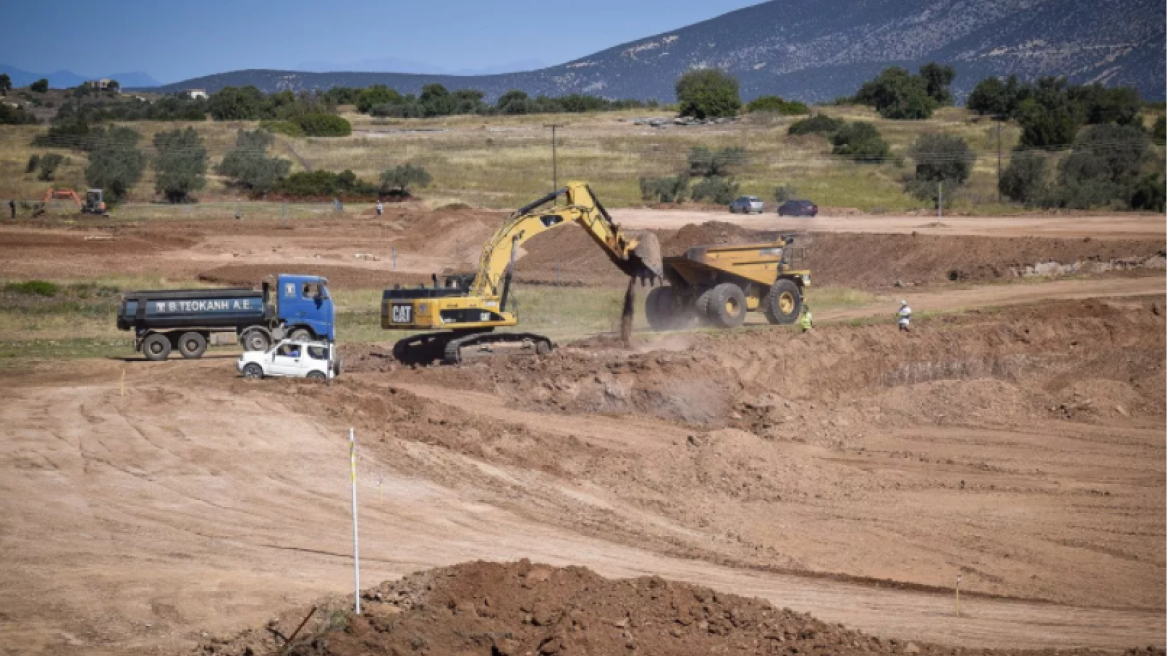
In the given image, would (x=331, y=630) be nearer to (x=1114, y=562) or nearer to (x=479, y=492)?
(x=479, y=492)

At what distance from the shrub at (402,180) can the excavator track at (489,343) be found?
5356 centimetres

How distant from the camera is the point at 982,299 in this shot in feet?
136

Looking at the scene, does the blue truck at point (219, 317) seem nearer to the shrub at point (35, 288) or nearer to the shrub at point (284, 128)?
the shrub at point (35, 288)

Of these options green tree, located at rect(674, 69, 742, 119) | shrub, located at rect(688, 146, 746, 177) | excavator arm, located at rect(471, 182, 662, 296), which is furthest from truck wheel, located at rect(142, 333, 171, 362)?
green tree, located at rect(674, 69, 742, 119)

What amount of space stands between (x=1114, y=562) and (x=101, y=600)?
13.9 meters

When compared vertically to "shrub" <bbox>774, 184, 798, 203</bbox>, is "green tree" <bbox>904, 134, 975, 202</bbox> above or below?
above

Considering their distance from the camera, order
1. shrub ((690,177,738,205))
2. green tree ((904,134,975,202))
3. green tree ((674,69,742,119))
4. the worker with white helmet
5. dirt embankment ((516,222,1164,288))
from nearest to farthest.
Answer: the worker with white helmet, dirt embankment ((516,222,1164,288)), green tree ((904,134,975,202)), shrub ((690,177,738,205)), green tree ((674,69,742,119))

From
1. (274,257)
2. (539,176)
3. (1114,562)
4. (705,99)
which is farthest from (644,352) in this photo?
(705,99)

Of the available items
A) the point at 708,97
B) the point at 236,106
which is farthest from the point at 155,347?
the point at 236,106

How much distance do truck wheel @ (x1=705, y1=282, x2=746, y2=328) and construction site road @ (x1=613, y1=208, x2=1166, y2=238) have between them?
21502 mm

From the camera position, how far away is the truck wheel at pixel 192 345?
33031 mm

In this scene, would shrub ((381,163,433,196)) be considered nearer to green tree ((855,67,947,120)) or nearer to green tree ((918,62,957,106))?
green tree ((855,67,947,120))

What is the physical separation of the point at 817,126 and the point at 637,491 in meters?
89.6

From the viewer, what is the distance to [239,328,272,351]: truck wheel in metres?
32.3
